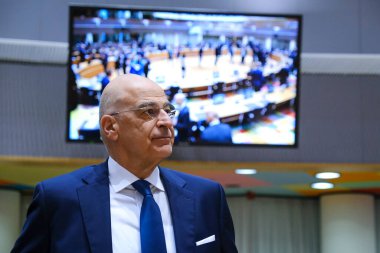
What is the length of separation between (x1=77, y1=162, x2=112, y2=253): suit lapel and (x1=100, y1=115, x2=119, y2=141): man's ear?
11cm

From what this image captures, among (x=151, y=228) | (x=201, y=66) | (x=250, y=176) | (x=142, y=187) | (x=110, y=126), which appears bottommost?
(x=250, y=176)

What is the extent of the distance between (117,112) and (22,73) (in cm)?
540

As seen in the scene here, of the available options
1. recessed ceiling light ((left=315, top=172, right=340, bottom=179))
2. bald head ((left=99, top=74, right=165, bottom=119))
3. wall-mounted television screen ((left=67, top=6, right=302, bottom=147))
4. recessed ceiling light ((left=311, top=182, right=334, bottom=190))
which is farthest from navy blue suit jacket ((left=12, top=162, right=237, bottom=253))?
recessed ceiling light ((left=311, top=182, right=334, bottom=190))

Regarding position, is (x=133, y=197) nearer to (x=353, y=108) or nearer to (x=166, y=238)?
(x=166, y=238)

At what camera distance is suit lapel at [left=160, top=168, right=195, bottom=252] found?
2.11m

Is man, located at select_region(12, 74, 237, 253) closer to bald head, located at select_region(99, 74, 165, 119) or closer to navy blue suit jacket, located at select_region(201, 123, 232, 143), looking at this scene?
bald head, located at select_region(99, 74, 165, 119)

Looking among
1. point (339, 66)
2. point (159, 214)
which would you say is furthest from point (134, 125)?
point (339, 66)

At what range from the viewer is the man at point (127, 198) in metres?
2.08

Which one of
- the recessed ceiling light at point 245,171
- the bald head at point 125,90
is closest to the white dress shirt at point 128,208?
the bald head at point 125,90

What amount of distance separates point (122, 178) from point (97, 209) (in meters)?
0.13

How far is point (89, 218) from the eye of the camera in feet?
6.82

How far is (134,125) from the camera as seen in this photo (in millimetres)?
2178

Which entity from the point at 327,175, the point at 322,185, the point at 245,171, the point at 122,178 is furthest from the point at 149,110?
the point at 322,185

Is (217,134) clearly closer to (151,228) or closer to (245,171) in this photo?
(245,171)
